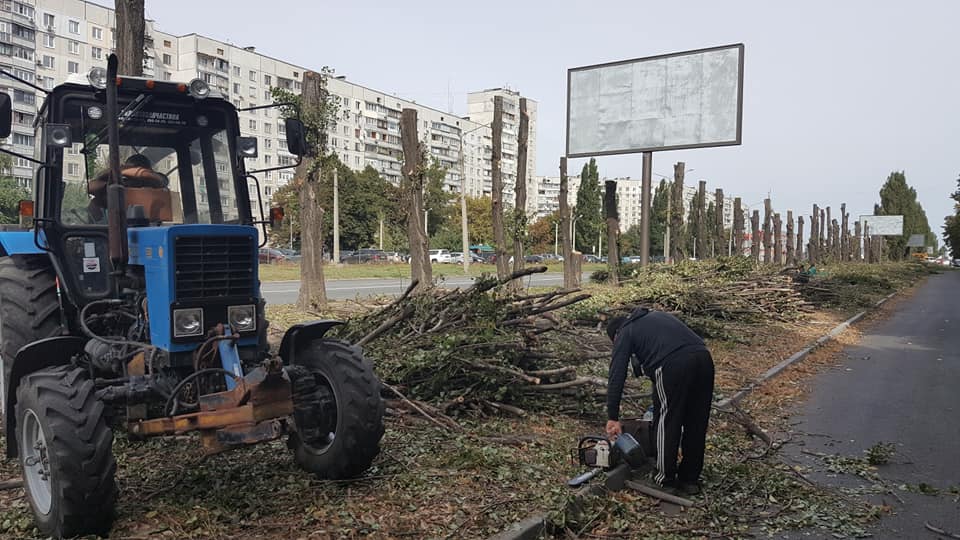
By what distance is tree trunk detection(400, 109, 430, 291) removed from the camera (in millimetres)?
16297

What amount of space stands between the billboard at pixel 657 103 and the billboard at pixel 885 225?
67.6 meters

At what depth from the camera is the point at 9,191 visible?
113ft

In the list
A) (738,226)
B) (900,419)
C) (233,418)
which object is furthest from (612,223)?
(233,418)

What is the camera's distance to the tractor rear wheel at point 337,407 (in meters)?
4.99

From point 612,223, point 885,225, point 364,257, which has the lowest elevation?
point 364,257

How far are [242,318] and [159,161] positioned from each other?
6.02 feet

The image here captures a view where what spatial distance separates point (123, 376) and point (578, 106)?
2164 cm

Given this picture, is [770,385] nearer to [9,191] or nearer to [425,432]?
[425,432]

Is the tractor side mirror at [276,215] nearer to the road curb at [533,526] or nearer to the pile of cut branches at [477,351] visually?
the pile of cut branches at [477,351]

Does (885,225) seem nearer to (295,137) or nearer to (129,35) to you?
(129,35)

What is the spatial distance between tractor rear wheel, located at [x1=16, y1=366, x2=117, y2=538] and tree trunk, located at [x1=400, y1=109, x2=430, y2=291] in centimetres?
1187

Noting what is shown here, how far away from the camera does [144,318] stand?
16.3 feet

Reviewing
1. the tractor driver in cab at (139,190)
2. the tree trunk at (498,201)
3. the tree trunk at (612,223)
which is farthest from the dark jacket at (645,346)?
the tree trunk at (612,223)

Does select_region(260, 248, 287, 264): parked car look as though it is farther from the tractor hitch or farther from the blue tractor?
the tractor hitch
